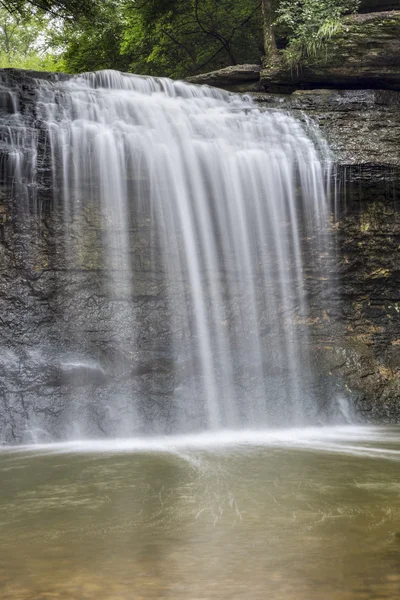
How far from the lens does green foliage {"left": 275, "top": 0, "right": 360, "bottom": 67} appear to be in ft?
38.4

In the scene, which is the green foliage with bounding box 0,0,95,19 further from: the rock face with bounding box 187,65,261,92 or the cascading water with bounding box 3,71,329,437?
the cascading water with bounding box 3,71,329,437

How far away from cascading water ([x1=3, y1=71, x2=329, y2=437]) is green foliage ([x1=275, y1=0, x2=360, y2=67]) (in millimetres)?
2393

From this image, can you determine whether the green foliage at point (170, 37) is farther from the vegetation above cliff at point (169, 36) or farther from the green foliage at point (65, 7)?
the green foliage at point (65, 7)

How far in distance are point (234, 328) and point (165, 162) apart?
103 inches

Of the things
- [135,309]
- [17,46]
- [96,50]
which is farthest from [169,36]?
[17,46]

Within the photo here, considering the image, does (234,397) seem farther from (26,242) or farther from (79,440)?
(26,242)

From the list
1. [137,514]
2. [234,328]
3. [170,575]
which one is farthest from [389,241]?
[170,575]

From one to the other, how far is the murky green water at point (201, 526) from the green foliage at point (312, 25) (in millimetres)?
8117

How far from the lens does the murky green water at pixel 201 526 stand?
104 inches

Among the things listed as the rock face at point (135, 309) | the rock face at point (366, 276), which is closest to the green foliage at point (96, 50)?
the rock face at point (135, 309)

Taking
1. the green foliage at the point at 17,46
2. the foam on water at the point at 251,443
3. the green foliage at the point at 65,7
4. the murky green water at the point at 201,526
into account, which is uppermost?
the green foliage at the point at 17,46

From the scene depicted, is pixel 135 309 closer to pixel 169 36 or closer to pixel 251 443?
→ pixel 251 443

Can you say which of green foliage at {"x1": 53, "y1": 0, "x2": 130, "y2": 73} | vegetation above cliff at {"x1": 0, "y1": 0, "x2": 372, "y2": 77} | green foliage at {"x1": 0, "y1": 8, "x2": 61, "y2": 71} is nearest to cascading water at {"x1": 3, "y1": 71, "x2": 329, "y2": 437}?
vegetation above cliff at {"x1": 0, "y1": 0, "x2": 372, "y2": 77}

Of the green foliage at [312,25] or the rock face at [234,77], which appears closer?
the green foliage at [312,25]
